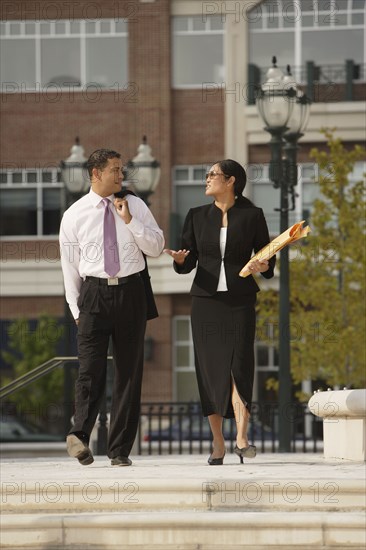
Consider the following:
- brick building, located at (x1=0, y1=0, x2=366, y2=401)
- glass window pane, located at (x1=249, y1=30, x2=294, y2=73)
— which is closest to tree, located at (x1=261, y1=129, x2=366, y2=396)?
brick building, located at (x1=0, y1=0, x2=366, y2=401)

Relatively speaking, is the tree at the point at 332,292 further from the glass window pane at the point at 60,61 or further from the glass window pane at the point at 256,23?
the glass window pane at the point at 60,61

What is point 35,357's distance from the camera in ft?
126

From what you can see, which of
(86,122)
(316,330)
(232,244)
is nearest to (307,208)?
(86,122)

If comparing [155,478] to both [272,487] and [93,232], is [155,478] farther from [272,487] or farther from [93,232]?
[93,232]

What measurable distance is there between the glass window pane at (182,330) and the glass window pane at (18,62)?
7.66 m

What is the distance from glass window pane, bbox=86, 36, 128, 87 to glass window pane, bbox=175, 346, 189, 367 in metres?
7.39

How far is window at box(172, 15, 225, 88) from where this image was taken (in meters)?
40.4

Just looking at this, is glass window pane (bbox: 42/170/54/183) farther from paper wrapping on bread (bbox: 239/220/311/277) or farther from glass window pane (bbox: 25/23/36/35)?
paper wrapping on bread (bbox: 239/220/311/277)

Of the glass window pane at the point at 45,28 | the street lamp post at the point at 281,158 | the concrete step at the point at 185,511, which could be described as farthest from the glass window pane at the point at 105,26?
the concrete step at the point at 185,511

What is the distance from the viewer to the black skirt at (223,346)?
11.1 m

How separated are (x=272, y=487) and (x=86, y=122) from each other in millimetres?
31683

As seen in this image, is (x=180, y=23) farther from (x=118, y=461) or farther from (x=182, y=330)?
(x=118, y=461)

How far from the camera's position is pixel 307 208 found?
39.2m

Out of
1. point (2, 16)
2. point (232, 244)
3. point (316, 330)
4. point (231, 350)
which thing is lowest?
point (316, 330)
